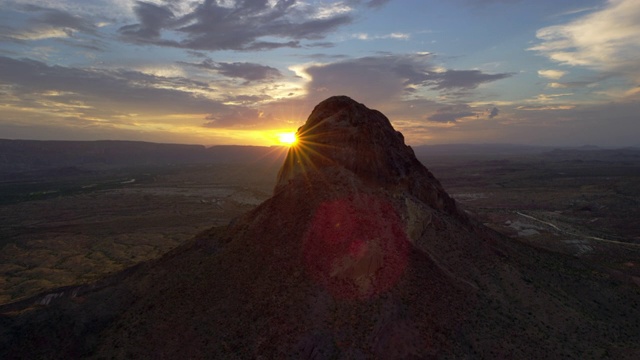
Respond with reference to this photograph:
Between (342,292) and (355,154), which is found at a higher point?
(355,154)

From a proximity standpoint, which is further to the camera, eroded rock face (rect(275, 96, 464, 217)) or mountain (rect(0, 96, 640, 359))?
eroded rock face (rect(275, 96, 464, 217))

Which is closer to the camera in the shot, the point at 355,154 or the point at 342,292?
the point at 342,292

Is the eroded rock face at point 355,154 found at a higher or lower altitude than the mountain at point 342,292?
higher

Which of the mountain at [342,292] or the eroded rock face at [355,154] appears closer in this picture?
the mountain at [342,292]

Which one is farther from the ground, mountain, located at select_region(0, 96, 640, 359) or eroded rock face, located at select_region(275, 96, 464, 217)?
eroded rock face, located at select_region(275, 96, 464, 217)
